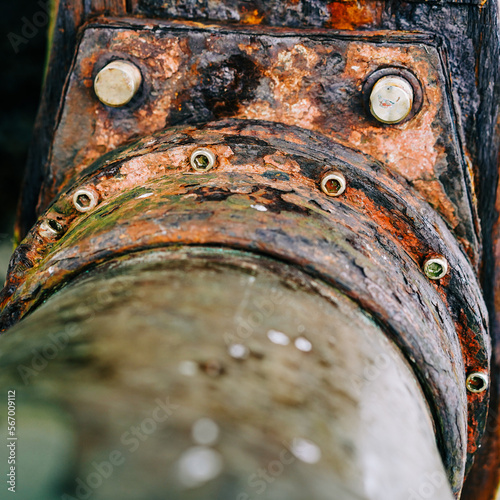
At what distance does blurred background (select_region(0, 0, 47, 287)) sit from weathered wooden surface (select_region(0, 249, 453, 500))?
117cm

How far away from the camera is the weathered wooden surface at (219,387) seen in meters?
0.40

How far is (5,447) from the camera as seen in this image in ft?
1.37

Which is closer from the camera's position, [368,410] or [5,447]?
[5,447]

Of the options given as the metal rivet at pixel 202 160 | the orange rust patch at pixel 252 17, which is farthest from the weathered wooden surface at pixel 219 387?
the orange rust patch at pixel 252 17

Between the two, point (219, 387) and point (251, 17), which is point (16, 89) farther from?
Answer: point (219, 387)

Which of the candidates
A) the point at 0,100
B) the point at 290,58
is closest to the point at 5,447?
the point at 290,58

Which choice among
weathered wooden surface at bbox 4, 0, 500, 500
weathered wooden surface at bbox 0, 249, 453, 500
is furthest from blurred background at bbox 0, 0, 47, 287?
weathered wooden surface at bbox 0, 249, 453, 500

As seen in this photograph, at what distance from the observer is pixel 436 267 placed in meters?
0.94

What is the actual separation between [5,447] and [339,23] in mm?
987

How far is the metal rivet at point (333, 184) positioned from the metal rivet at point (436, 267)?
216 mm

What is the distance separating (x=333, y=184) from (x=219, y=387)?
552 mm

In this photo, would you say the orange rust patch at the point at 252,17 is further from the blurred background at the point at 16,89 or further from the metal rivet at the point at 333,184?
the blurred background at the point at 16,89

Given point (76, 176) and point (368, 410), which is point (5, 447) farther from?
point (76, 176)

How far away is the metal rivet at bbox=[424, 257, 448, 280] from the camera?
931 mm
